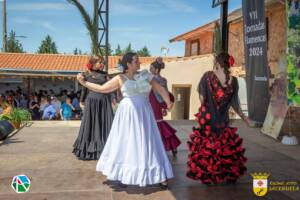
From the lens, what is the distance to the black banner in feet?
29.0

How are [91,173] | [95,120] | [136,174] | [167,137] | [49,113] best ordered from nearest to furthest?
[136,174] < [91,173] < [167,137] < [95,120] < [49,113]

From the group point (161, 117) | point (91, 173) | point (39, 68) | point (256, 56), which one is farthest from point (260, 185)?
point (39, 68)

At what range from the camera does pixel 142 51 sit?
68.4 m

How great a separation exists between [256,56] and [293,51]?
1.99m

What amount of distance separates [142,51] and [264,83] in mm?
59983

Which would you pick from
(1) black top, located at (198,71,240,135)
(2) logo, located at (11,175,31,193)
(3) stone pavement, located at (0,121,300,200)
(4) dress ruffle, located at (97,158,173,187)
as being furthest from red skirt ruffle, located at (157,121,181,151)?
(2) logo, located at (11,175,31,193)

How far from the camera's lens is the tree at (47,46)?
51.0m

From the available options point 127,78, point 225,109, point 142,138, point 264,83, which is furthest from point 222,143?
point 264,83

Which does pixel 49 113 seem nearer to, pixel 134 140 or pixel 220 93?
pixel 134 140

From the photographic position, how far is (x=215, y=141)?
15.8 ft

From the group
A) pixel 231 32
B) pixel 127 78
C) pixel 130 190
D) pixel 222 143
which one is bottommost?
pixel 130 190

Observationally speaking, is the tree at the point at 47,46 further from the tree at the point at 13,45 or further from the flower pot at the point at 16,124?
the flower pot at the point at 16,124

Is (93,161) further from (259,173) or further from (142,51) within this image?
(142,51)

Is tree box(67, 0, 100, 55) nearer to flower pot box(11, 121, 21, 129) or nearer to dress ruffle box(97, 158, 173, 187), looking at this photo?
flower pot box(11, 121, 21, 129)
